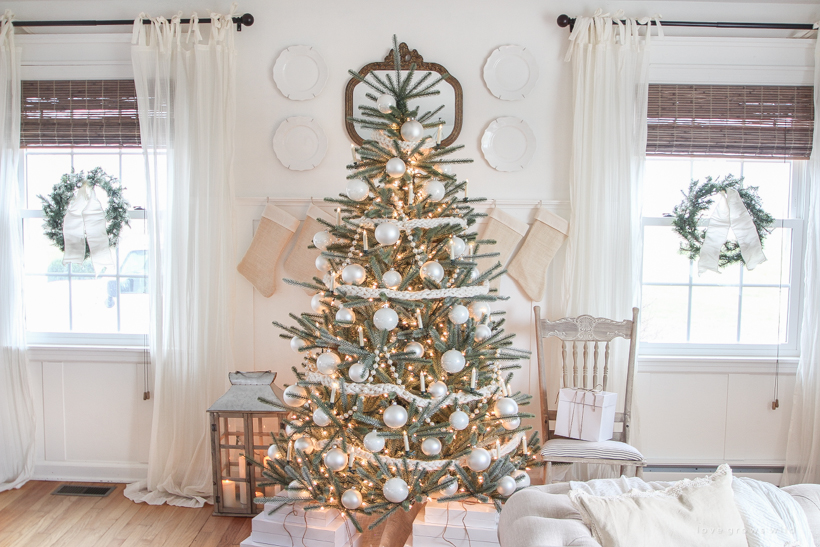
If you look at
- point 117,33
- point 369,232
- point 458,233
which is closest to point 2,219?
point 117,33

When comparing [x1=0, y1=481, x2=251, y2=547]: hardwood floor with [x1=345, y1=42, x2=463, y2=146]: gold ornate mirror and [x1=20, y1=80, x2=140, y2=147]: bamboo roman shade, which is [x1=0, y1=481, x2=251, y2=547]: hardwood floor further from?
[x1=345, y1=42, x2=463, y2=146]: gold ornate mirror

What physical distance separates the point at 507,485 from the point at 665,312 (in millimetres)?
1459

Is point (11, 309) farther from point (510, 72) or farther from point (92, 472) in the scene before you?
point (510, 72)

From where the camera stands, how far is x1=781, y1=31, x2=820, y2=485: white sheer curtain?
2680 mm

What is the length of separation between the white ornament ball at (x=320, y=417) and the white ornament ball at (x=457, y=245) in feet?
2.32

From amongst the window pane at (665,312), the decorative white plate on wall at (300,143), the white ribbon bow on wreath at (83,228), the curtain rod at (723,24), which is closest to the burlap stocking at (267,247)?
the decorative white plate on wall at (300,143)

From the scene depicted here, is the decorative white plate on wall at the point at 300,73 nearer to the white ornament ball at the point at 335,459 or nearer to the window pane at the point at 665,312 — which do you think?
the white ornament ball at the point at 335,459

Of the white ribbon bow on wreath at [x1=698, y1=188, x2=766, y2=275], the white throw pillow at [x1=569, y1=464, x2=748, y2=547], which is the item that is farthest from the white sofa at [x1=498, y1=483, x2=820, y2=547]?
the white ribbon bow on wreath at [x1=698, y1=188, x2=766, y2=275]

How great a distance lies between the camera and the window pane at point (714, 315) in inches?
114

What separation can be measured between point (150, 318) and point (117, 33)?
138cm

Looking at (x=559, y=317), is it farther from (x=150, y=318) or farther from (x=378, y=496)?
(x=150, y=318)

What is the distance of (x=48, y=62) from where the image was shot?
278 centimetres

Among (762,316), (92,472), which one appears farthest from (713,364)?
(92,472)

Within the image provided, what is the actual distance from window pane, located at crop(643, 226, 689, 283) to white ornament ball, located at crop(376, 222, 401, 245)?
1.58m
